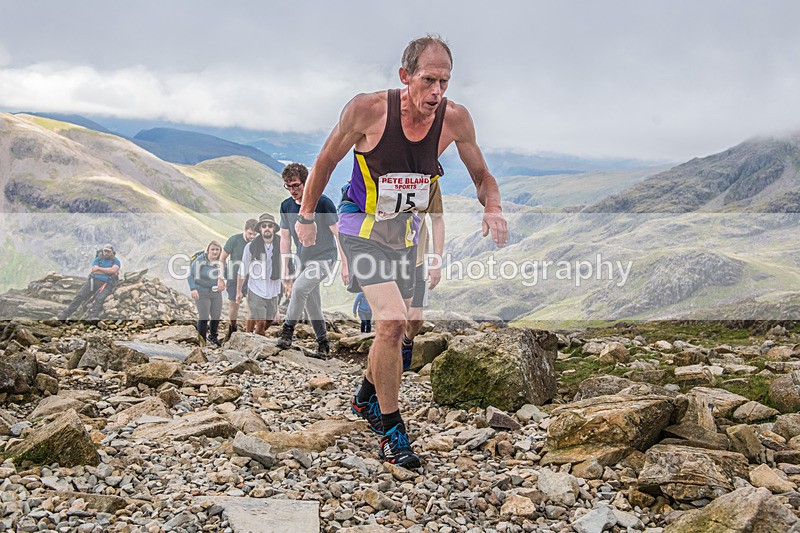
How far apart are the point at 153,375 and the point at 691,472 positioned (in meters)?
7.26

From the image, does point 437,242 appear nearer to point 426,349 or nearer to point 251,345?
point 426,349

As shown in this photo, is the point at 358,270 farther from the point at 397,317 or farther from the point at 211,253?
the point at 211,253

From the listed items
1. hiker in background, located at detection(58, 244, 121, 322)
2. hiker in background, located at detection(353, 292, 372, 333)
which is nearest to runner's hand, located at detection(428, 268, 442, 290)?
hiker in background, located at detection(353, 292, 372, 333)

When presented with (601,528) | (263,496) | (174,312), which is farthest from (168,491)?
(174,312)

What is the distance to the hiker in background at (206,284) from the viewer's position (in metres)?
14.9

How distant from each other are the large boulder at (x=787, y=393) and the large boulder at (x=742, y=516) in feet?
10.8

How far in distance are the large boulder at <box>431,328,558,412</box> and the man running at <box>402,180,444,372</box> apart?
2.17 ft

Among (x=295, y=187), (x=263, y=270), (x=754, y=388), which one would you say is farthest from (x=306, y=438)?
(x=263, y=270)

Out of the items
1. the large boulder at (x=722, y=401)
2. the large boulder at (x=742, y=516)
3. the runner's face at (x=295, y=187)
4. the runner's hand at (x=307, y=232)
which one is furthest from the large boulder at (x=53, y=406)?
the large boulder at (x=722, y=401)

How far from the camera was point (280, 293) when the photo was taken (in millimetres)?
14266

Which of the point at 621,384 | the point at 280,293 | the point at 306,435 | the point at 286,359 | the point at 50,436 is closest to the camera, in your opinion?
the point at 50,436

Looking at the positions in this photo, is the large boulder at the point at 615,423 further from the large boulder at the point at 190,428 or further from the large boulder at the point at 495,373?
the large boulder at the point at 190,428

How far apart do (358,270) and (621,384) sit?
3690mm

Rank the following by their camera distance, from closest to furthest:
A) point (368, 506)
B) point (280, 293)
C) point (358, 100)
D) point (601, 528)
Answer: point (601, 528) < point (368, 506) < point (358, 100) < point (280, 293)
